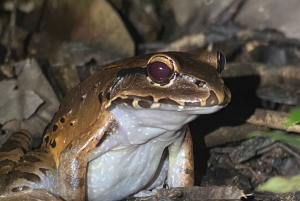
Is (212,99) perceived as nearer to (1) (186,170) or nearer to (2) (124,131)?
(2) (124,131)

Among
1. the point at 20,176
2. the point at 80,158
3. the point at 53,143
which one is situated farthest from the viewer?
the point at 53,143

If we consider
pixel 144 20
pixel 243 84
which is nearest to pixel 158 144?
pixel 243 84

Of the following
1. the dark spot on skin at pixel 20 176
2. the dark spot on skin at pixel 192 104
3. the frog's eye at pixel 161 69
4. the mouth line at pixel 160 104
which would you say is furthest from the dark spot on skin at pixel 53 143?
the dark spot on skin at pixel 192 104

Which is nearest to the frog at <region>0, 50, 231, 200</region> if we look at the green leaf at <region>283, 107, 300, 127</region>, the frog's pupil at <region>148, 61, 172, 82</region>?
the frog's pupil at <region>148, 61, 172, 82</region>

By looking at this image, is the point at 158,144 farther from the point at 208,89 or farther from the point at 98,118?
the point at 208,89

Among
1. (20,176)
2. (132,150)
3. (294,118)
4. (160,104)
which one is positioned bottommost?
(20,176)

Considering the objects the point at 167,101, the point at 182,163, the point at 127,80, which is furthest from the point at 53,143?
the point at 167,101

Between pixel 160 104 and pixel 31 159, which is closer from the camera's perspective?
pixel 160 104
